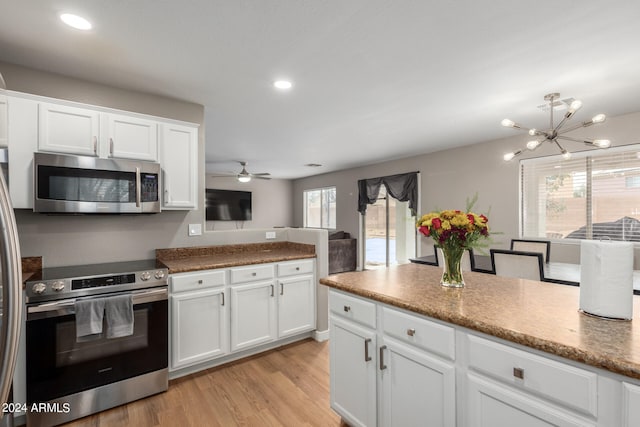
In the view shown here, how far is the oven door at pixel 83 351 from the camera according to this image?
1848 millimetres

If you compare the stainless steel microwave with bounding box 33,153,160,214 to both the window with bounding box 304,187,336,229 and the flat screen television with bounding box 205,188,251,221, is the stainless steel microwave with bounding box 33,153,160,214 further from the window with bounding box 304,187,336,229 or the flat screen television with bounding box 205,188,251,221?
the window with bounding box 304,187,336,229

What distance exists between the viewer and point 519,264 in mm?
2883

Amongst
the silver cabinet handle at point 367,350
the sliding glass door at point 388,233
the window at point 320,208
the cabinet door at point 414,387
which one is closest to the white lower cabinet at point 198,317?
the silver cabinet handle at point 367,350

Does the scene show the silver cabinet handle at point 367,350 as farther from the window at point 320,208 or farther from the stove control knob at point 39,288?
the window at point 320,208

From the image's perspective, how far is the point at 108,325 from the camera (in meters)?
2.01

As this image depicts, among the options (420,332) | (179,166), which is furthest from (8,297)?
(179,166)

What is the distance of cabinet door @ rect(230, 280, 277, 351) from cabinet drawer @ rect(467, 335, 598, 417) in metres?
2.00

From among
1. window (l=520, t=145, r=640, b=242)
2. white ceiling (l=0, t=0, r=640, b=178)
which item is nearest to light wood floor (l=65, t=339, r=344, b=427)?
white ceiling (l=0, t=0, r=640, b=178)

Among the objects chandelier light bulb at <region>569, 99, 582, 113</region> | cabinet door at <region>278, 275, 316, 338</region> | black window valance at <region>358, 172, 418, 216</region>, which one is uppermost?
chandelier light bulb at <region>569, 99, 582, 113</region>

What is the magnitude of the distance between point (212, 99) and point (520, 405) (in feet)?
10.3

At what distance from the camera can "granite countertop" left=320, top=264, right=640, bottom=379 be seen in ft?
3.10

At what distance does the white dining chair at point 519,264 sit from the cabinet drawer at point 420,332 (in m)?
1.99

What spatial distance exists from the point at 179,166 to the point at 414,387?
2495mm

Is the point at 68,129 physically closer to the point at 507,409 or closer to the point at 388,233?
the point at 507,409
